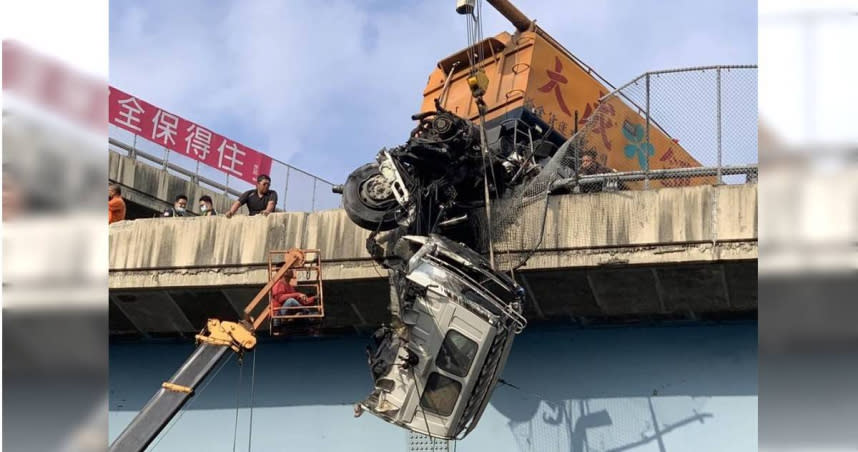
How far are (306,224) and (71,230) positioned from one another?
42.9ft

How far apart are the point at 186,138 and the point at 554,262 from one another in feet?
57.1

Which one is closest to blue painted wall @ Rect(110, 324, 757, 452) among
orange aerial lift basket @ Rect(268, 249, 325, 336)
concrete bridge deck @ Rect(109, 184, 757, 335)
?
concrete bridge deck @ Rect(109, 184, 757, 335)

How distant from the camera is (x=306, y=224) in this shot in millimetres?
16938

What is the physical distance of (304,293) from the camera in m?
16.4

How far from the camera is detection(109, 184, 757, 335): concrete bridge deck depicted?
15.0 metres

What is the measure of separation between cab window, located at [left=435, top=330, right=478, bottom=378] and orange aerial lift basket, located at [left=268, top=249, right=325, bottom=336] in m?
1.92

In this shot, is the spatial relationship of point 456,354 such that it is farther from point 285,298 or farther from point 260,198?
point 260,198

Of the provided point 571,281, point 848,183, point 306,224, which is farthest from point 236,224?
point 848,183

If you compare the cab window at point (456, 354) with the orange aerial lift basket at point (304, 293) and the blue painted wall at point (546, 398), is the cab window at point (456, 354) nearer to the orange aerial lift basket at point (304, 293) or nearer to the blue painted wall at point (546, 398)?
the orange aerial lift basket at point (304, 293)

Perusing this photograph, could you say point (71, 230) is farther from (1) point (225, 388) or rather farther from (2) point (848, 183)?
(1) point (225, 388)

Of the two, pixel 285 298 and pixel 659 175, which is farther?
pixel 659 175

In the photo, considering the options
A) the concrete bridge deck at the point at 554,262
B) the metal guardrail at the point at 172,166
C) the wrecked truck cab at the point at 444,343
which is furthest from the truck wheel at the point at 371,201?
the metal guardrail at the point at 172,166

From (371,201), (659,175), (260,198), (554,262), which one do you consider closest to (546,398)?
(554,262)

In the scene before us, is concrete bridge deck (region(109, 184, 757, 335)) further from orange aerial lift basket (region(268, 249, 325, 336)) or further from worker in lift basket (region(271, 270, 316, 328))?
worker in lift basket (region(271, 270, 316, 328))
